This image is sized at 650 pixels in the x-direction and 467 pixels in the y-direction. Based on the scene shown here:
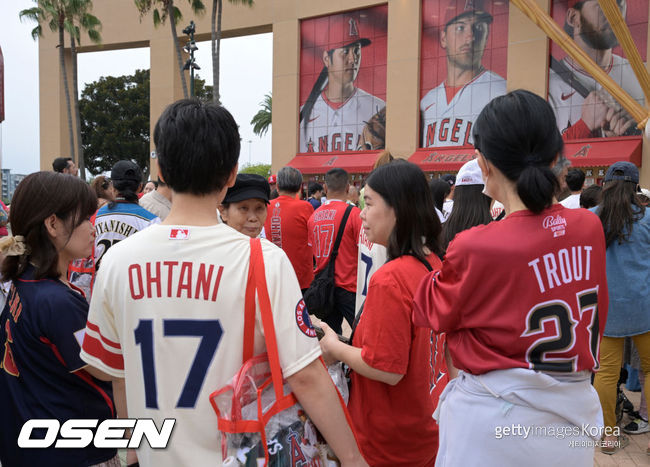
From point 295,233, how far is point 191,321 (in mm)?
4715

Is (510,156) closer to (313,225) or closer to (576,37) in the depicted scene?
(313,225)

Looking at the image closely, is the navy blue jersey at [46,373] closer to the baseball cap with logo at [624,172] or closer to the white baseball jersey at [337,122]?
the baseball cap with logo at [624,172]

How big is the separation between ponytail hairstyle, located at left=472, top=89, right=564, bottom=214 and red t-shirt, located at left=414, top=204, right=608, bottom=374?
0.08 metres

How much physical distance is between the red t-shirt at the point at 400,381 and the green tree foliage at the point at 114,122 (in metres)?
43.4

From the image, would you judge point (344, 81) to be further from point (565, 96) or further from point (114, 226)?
point (114, 226)

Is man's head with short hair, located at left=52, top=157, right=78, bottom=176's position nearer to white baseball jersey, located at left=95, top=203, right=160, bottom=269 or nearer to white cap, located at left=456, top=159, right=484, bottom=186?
white baseball jersey, located at left=95, top=203, right=160, bottom=269

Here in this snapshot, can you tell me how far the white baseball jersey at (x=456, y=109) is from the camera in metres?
20.4

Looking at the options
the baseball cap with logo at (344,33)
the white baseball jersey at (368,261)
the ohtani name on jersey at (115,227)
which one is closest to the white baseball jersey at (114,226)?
the ohtani name on jersey at (115,227)

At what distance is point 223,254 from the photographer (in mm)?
1483

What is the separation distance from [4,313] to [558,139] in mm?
2287

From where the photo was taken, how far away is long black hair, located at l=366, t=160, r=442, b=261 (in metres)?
2.31

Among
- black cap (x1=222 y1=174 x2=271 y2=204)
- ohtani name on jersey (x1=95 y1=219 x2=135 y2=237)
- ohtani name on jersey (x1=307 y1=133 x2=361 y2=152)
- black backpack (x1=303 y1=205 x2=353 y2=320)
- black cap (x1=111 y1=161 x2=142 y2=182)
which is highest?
ohtani name on jersey (x1=307 y1=133 x2=361 y2=152)

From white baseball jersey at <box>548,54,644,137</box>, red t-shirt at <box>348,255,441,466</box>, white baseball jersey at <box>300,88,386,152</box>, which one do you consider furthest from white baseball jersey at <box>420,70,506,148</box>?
red t-shirt at <box>348,255,441,466</box>

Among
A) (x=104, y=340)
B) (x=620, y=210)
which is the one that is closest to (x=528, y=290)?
(x=104, y=340)
